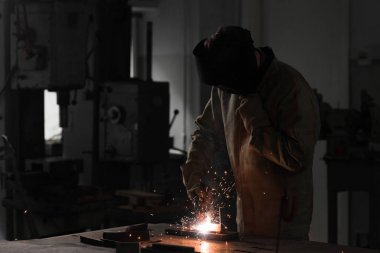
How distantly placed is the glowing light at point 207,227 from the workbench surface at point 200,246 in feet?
0.31

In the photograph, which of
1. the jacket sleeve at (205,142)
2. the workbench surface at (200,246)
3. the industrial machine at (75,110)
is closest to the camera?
the workbench surface at (200,246)

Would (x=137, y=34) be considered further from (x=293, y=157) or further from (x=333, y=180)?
(x=293, y=157)

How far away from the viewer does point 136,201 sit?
4.63 metres

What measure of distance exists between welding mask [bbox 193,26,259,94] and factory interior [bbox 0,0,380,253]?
1719 millimetres

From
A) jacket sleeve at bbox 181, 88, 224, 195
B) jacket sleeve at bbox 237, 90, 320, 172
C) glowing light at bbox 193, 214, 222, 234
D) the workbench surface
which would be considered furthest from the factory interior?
jacket sleeve at bbox 237, 90, 320, 172

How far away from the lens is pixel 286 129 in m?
2.84

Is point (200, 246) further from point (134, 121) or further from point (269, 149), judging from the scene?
point (134, 121)

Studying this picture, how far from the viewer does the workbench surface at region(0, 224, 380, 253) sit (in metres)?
2.54

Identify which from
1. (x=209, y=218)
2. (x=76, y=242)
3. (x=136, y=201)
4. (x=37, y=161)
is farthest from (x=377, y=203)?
(x=76, y=242)

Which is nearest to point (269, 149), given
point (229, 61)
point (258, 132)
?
point (258, 132)

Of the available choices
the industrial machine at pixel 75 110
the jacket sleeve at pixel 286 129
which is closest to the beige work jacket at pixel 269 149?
the jacket sleeve at pixel 286 129

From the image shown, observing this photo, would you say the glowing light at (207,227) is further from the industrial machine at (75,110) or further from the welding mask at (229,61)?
the industrial machine at (75,110)

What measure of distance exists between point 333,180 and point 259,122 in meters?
2.63

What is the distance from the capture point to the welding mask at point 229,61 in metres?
2.77
